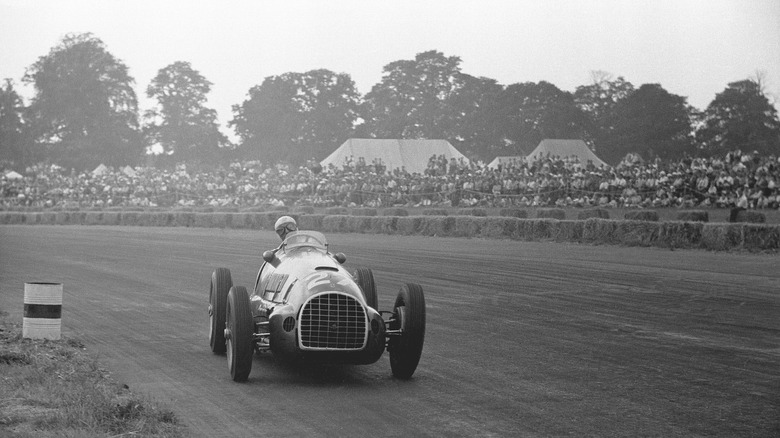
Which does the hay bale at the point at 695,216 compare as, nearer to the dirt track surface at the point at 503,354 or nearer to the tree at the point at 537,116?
the dirt track surface at the point at 503,354

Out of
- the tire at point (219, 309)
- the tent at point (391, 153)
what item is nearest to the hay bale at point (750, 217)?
the tire at point (219, 309)

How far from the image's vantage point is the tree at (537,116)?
247ft

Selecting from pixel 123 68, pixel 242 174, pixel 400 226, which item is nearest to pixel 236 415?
pixel 400 226

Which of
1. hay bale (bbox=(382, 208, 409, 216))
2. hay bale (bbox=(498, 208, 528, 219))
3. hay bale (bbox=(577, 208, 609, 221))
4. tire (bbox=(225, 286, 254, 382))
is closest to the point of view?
tire (bbox=(225, 286, 254, 382))

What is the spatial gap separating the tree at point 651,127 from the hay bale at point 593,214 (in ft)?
146

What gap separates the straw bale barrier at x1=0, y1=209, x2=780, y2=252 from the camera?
20.2 meters

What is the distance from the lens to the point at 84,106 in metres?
98.9

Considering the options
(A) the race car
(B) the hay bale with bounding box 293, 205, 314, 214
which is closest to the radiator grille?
(A) the race car

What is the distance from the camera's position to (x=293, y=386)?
7129 mm

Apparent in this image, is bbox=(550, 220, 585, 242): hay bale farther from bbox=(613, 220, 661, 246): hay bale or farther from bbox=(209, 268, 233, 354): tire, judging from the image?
bbox=(209, 268, 233, 354): tire

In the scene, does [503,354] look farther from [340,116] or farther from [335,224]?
[340,116]

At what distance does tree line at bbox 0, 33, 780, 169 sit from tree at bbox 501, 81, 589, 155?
0.11 m

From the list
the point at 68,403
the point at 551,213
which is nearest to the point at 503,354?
the point at 68,403

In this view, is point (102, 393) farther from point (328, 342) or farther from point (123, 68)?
point (123, 68)
